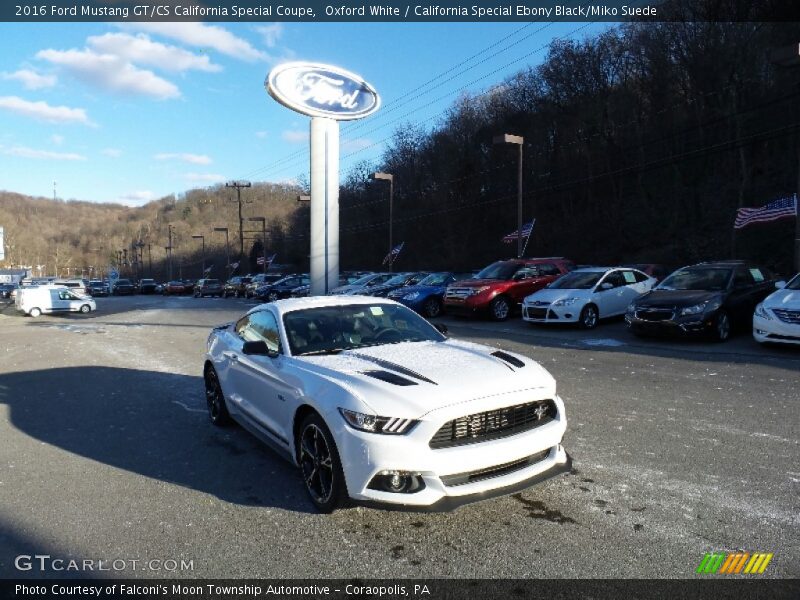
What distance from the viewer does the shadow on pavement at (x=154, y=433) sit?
4.55 metres

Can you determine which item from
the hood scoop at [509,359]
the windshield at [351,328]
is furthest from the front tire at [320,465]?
the hood scoop at [509,359]

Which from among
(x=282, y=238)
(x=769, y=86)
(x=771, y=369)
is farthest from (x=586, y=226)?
(x=282, y=238)

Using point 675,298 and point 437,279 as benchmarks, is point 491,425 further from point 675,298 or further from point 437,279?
point 437,279

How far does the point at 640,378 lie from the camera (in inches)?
328

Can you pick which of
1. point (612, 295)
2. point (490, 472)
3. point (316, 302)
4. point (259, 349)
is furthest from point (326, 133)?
point (490, 472)

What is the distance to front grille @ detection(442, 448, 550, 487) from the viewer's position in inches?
135

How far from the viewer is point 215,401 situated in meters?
6.35

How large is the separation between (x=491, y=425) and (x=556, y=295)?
11.6 metres

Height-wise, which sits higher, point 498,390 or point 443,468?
point 498,390

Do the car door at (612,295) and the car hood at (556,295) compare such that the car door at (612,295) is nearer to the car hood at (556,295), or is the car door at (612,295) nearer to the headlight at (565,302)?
the car hood at (556,295)

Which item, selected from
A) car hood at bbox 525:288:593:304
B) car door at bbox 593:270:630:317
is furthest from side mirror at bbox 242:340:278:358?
car door at bbox 593:270:630:317

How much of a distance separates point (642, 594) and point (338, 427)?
188cm

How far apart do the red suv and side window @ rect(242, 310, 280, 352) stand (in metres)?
11.8

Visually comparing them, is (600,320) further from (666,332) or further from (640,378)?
(640,378)
